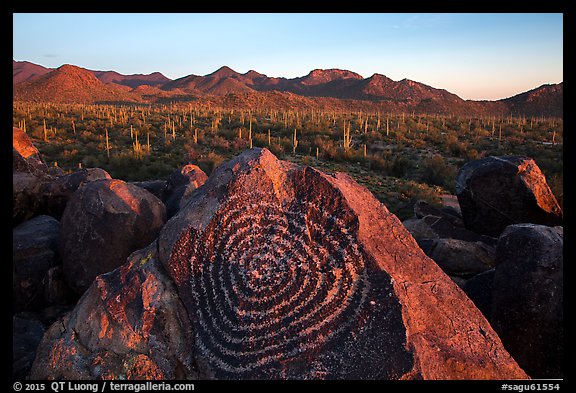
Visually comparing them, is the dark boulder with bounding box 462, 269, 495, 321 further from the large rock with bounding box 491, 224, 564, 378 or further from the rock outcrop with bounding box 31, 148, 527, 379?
the rock outcrop with bounding box 31, 148, 527, 379

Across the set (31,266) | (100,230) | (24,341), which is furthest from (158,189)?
(24,341)

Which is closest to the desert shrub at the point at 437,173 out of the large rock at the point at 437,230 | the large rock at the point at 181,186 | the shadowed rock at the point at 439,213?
the shadowed rock at the point at 439,213

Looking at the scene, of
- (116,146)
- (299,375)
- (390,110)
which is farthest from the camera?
(390,110)

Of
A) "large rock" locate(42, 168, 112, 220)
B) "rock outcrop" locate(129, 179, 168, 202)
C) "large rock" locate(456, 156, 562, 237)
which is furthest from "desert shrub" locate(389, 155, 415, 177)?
"large rock" locate(42, 168, 112, 220)

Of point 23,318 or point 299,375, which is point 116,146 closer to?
point 23,318

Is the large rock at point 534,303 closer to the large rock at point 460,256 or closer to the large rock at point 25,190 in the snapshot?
the large rock at point 460,256
